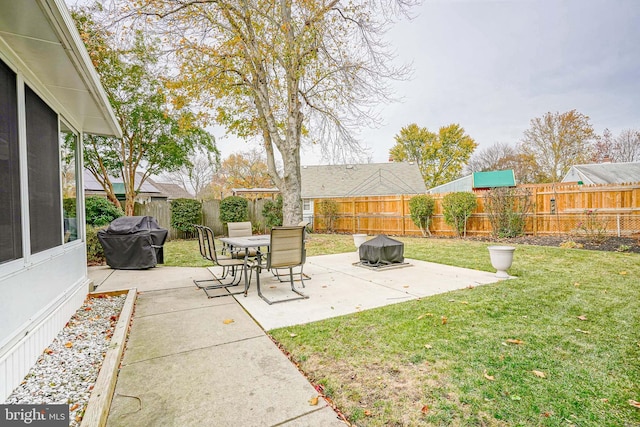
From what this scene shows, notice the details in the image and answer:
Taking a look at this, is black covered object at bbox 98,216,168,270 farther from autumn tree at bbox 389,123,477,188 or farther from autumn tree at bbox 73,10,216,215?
autumn tree at bbox 389,123,477,188

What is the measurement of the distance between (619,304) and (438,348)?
2.96m

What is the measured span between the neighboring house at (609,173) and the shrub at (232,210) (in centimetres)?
1913

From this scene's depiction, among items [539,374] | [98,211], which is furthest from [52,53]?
[98,211]

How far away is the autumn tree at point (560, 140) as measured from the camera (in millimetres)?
25266

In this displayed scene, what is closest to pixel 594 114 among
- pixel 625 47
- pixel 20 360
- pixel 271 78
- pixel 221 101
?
pixel 625 47

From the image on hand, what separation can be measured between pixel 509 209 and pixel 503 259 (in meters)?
6.45

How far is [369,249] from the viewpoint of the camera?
21.3ft

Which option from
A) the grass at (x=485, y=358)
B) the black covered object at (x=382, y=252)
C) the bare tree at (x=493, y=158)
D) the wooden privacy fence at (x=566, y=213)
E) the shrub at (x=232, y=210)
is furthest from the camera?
the bare tree at (x=493, y=158)

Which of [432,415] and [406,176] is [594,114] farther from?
[432,415]

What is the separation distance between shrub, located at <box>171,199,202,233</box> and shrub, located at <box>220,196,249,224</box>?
4.07 ft

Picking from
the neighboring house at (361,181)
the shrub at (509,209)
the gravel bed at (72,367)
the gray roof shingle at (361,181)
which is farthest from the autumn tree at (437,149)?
the gravel bed at (72,367)

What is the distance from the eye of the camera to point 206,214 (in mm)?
14188

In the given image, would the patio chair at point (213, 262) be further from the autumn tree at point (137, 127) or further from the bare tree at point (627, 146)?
the bare tree at point (627, 146)

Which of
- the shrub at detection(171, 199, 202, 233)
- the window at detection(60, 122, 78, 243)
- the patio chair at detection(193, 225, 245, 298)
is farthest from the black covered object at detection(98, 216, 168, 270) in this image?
the shrub at detection(171, 199, 202, 233)
